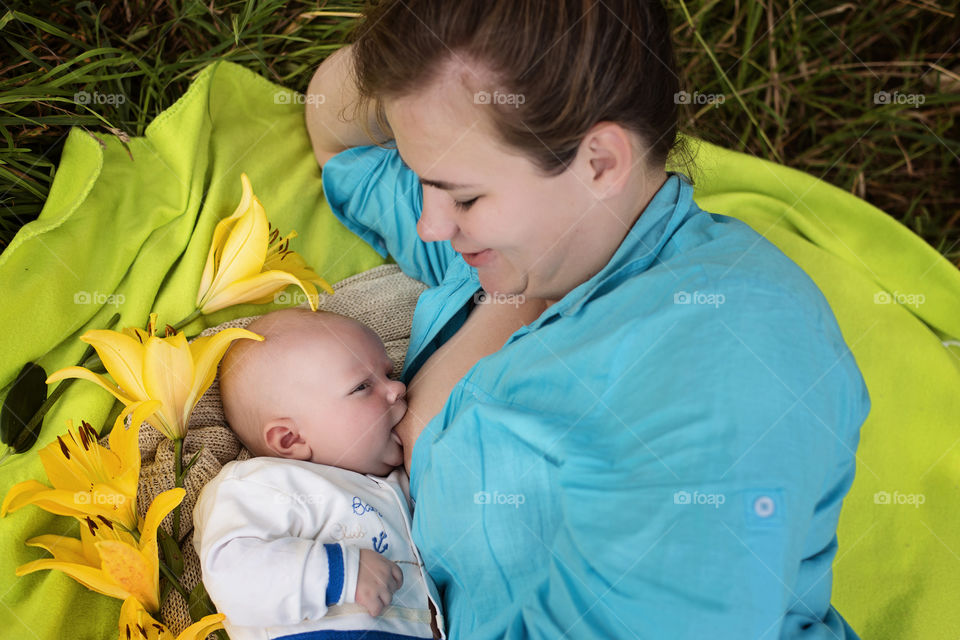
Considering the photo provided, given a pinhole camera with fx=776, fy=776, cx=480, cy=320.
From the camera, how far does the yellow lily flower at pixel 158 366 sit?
1021 mm

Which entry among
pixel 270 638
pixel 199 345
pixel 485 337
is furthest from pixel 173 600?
pixel 485 337

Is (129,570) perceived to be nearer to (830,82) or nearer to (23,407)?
(23,407)

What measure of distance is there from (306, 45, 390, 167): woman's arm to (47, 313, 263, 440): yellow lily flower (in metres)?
0.56

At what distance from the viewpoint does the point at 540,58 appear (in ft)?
2.97

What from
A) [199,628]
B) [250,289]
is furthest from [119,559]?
[250,289]

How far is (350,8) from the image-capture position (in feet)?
5.62

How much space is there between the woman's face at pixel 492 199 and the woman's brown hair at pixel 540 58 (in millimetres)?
21

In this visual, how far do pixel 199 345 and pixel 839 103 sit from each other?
6.03ft

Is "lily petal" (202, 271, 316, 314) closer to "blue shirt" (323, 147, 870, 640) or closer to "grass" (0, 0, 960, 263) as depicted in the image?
"blue shirt" (323, 147, 870, 640)

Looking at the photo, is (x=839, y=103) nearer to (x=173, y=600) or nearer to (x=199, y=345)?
(x=199, y=345)

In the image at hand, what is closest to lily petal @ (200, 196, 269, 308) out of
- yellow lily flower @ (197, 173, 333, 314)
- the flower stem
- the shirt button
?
yellow lily flower @ (197, 173, 333, 314)

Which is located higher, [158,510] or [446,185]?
[446,185]

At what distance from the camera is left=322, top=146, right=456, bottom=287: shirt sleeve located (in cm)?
143

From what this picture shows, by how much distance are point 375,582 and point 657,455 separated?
44 cm
